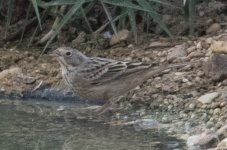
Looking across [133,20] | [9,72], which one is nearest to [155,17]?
[133,20]

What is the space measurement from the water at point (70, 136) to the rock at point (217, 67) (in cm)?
107

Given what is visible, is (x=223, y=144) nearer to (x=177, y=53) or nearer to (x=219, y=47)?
(x=219, y=47)

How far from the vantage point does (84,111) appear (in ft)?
25.9

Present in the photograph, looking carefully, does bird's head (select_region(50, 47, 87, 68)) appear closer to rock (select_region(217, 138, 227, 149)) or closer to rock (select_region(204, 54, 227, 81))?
rock (select_region(204, 54, 227, 81))

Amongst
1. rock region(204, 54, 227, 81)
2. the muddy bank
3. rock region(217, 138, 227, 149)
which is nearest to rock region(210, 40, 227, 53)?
the muddy bank

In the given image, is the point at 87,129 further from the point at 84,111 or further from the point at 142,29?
the point at 142,29

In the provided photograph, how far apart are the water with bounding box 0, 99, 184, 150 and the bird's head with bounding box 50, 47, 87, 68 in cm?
69

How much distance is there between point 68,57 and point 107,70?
0.43m

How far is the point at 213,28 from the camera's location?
9133mm

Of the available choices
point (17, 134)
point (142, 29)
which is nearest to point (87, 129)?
point (17, 134)

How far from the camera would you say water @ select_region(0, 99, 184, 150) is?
6578mm

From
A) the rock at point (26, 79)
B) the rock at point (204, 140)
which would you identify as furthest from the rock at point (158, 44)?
the rock at point (204, 140)

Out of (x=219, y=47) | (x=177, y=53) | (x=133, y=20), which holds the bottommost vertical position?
(x=177, y=53)

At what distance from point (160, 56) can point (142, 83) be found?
52 centimetres
